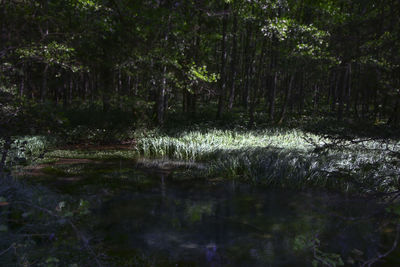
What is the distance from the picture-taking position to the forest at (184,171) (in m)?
3.38

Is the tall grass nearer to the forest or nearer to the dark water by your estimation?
the forest

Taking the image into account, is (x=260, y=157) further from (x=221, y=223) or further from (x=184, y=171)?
(x=221, y=223)

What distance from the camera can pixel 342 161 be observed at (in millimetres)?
8734

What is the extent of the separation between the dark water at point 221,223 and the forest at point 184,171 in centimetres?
3

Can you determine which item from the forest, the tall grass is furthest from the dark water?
the tall grass

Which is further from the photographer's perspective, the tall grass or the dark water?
the tall grass

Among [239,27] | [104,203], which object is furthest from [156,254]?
[239,27]

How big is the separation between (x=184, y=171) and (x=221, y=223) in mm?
4188

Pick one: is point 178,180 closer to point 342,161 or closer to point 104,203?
point 104,203

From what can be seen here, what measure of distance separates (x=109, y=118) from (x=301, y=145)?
9452 mm

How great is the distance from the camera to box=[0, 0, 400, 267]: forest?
3.38m

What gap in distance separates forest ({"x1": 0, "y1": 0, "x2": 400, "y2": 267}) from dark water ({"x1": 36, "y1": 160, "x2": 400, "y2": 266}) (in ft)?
0.11

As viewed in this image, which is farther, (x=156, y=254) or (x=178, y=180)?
(x=178, y=180)

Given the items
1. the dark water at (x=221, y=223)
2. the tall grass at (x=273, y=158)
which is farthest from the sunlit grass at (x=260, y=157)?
the dark water at (x=221, y=223)
